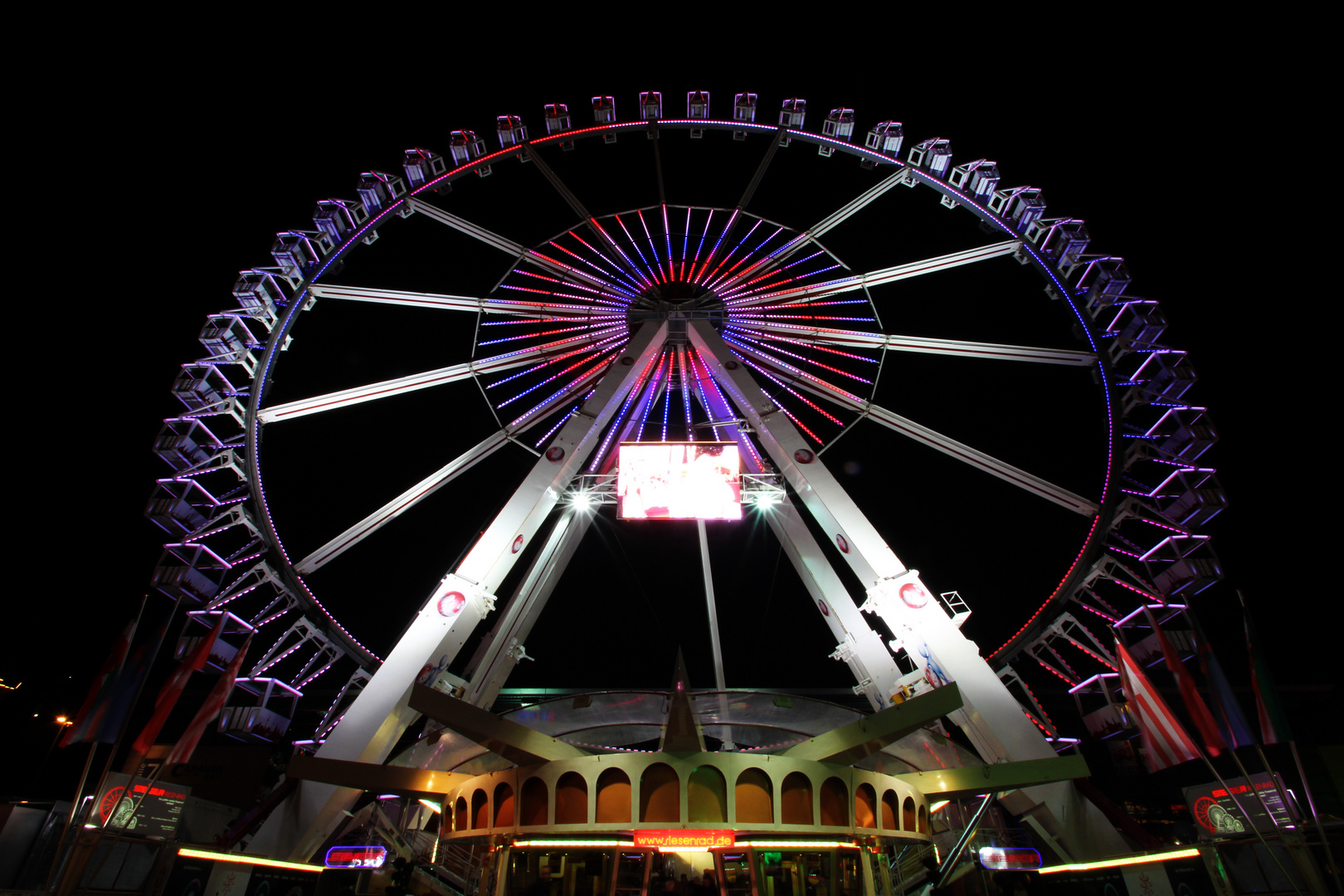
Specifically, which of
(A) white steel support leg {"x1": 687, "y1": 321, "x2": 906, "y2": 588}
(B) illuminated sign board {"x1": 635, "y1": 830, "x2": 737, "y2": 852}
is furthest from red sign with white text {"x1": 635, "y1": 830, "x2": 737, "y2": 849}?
(A) white steel support leg {"x1": 687, "y1": 321, "x2": 906, "y2": 588}

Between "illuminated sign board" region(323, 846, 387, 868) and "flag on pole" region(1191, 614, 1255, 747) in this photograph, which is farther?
"flag on pole" region(1191, 614, 1255, 747)

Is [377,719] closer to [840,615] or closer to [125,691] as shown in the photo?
[125,691]

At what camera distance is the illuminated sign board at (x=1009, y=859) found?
11.6 metres

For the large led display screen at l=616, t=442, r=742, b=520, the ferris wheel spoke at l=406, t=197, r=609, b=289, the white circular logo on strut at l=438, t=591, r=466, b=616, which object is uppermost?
the ferris wheel spoke at l=406, t=197, r=609, b=289

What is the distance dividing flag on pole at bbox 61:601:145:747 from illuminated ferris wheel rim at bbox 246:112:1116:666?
3.54 m

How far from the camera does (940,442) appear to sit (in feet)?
56.7

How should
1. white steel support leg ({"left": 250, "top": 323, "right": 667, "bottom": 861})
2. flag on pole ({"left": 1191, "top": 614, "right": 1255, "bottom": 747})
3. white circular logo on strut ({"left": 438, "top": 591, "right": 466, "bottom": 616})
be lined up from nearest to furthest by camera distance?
white steel support leg ({"left": 250, "top": 323, "right": 667, "bottom": 861}) → white circular logo on strut ({"left": 438, "top": 591, "right": 466, "bottom": 616}) → flag on pole ({"left": 1191, "top": 614, "right": 1255, "bottom": 747})

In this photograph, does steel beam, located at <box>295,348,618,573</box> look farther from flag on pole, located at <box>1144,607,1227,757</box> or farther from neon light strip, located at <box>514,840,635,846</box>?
flag on pole, located at <box>1144,607,1227,757</box>

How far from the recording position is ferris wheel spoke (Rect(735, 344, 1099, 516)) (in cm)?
1672

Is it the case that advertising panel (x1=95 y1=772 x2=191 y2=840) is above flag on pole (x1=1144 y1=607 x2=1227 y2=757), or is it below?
below

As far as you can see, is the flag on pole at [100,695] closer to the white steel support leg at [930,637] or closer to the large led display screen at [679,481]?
the large led display screen at [679,481]

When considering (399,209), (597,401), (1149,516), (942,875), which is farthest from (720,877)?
(399,209)

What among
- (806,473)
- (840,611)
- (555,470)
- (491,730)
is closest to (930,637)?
(840,611)

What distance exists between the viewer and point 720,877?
10.2 meters
